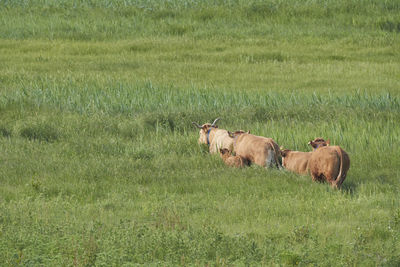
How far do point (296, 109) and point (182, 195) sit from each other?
508 centimetres

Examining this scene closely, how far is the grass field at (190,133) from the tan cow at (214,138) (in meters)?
0.18

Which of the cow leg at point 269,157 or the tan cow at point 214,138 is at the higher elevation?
the cow leg at point 269,157

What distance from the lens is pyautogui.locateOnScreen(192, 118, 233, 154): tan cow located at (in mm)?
9814

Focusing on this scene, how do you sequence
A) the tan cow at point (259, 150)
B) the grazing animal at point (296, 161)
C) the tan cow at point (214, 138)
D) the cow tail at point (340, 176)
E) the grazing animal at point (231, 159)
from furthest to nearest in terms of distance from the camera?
the tan cow at point (214, 138), the grazing animal at point (231, 159), the tan cow at point (259, 150), the grazing animal at point (296, 161), the cow tail at point (340, 176)

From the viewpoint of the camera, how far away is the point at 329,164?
803 centimetres

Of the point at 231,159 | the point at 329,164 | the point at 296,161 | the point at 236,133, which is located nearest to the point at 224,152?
the point at 231,159

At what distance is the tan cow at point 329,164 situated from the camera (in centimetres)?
794

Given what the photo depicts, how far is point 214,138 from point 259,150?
1.31 m

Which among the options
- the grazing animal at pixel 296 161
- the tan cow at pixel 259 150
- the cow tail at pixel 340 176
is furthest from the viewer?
the tan cow at pixel 259 150

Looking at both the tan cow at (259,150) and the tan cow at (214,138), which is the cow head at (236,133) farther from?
the tan cow at (259,150)

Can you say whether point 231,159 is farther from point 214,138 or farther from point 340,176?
point 340,176

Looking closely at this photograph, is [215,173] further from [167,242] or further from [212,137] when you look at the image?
[167,242]

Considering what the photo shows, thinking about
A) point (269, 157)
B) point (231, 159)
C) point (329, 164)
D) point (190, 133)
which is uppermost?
point (329, 164)

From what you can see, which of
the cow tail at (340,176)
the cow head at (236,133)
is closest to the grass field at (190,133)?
the cow tail at (340,176)
